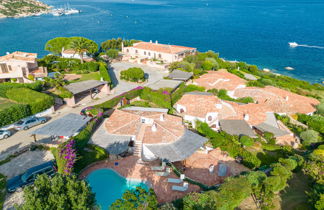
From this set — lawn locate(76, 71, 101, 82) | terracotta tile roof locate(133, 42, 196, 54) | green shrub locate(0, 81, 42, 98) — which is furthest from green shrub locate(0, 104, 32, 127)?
terracotta tile roof locate(133, 42, 196, 54)

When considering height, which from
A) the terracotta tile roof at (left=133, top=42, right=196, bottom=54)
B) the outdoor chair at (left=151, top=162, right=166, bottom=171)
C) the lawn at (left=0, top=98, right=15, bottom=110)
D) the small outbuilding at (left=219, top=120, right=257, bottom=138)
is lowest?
the small outbuilding at (left=219, top=120, right=257, bottom=138)

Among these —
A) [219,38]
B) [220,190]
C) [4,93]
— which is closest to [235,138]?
[220,190]

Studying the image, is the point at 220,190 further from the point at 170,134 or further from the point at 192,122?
the point at 192,122

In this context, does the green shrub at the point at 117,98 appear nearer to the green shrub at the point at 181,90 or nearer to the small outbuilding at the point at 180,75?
the green shrub at the point at 181,90

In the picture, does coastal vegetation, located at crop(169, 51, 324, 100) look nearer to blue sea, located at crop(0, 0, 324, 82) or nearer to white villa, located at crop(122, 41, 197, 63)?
white villa, located at crop(122, 41, 197, 63)

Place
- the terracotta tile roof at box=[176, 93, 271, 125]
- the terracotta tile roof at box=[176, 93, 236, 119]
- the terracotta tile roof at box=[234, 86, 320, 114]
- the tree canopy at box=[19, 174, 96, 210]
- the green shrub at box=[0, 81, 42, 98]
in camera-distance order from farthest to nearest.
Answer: the terracotta tile roof at box=[234, 86, 320, 114]
the green shrub at box=[0, 81, 42, 98]
the terracotta tile roof at box=[176, 93, 271, 125]
the terracotta tile roof at box=[176, 93, 236, 119]
the tree canopy at box=[19, 174, 96, 210]

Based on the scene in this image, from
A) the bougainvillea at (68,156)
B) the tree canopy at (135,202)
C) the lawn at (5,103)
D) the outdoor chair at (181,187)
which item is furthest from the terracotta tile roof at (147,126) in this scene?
the lawn at (5,103)

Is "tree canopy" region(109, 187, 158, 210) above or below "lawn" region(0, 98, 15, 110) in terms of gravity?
above
